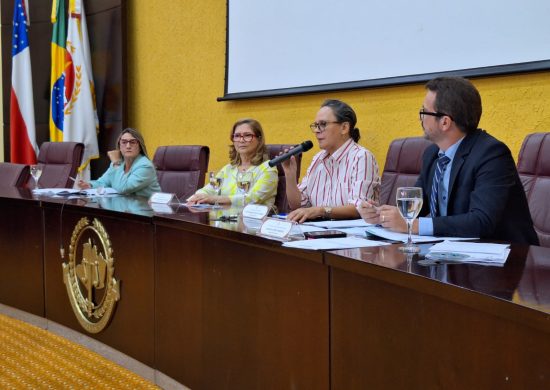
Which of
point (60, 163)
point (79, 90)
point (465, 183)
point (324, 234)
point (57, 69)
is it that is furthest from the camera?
point (57, 69)

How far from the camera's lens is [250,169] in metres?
3.04

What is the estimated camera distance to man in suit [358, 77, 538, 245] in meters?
1.66

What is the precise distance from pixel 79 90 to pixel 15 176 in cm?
144

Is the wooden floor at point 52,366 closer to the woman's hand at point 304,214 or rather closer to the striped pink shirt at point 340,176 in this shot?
the woman's hand at point 304,214

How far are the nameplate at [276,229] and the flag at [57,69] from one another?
4167 mm

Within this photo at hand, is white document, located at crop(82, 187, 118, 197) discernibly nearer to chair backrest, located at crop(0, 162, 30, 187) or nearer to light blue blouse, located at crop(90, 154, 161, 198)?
light blue blouse, located at crop(90, 154, 161, 198)

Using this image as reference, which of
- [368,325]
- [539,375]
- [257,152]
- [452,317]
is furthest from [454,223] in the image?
[257,152]

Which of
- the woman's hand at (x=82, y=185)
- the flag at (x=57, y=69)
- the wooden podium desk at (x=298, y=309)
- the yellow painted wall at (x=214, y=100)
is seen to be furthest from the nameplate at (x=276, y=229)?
the flag at (x=57, y=69)

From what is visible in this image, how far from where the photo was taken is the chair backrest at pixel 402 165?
8.43 feet

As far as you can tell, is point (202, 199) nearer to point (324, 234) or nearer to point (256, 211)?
point (256, 211)

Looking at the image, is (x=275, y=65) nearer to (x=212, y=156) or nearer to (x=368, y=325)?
(x=212, y=156)

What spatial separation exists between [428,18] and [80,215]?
1839mm

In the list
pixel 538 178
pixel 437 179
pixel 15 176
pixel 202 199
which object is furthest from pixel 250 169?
pixel 15 176

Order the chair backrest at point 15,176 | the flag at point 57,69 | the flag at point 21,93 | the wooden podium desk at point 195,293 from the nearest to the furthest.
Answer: the wooden podium desk at point 195,293 < the chair backrest at point 15,176 < the flag at point 57,69 < the flag at point 21,93
